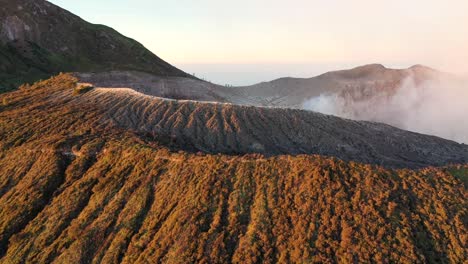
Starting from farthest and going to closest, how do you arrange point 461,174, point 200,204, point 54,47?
point 54,47 < point 200,204 < point 461,174

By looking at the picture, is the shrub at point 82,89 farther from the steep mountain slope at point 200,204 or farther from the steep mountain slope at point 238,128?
the steep mountain slope at point 200,204

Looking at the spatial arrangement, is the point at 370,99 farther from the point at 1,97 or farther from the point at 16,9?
the point at 1,97

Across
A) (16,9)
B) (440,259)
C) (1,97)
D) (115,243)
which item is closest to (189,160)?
(115,243)

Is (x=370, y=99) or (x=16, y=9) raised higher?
(x=16, y=9)

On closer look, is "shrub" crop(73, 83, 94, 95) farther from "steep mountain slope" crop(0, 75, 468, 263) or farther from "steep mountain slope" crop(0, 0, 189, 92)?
"steep mountain slope" crop(0, 0, 189, 92)

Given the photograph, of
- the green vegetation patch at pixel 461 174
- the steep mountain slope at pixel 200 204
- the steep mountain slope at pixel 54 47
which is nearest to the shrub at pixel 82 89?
the steep mountain slope at pixel 200 204

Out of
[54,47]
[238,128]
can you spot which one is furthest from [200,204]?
[54,47]

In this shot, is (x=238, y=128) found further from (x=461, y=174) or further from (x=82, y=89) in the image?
(x=461, y=174)

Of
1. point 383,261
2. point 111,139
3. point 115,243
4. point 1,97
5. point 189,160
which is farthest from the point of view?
point 1,97
